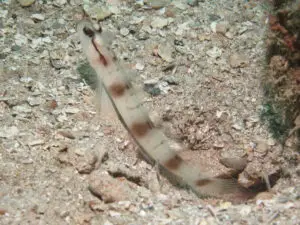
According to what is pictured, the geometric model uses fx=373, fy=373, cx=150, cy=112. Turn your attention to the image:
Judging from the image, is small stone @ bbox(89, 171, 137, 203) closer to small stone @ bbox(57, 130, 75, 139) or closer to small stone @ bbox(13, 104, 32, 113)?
small stone @ bbox(57, 130, 75, 139)

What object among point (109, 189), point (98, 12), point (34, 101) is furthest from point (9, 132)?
point (98, 12)

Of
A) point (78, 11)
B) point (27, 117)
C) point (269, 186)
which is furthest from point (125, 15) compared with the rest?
point (269, 186)

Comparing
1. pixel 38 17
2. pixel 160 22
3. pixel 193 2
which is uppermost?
pixel 193 2

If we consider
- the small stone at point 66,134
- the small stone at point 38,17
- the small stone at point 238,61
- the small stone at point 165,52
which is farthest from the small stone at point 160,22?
the small stone at point 66,134

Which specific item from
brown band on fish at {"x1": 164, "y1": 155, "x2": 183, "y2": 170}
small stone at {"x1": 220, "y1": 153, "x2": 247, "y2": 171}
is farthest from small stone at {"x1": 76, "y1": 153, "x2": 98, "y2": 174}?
small stone at {"x1": 220, "y1": 153, "x2": 247, "y2": 171}

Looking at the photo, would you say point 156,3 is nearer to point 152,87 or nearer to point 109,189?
point 152,87

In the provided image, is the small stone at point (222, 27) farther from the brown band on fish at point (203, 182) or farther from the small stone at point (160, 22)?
the brown band on fish at point (203, 182)
